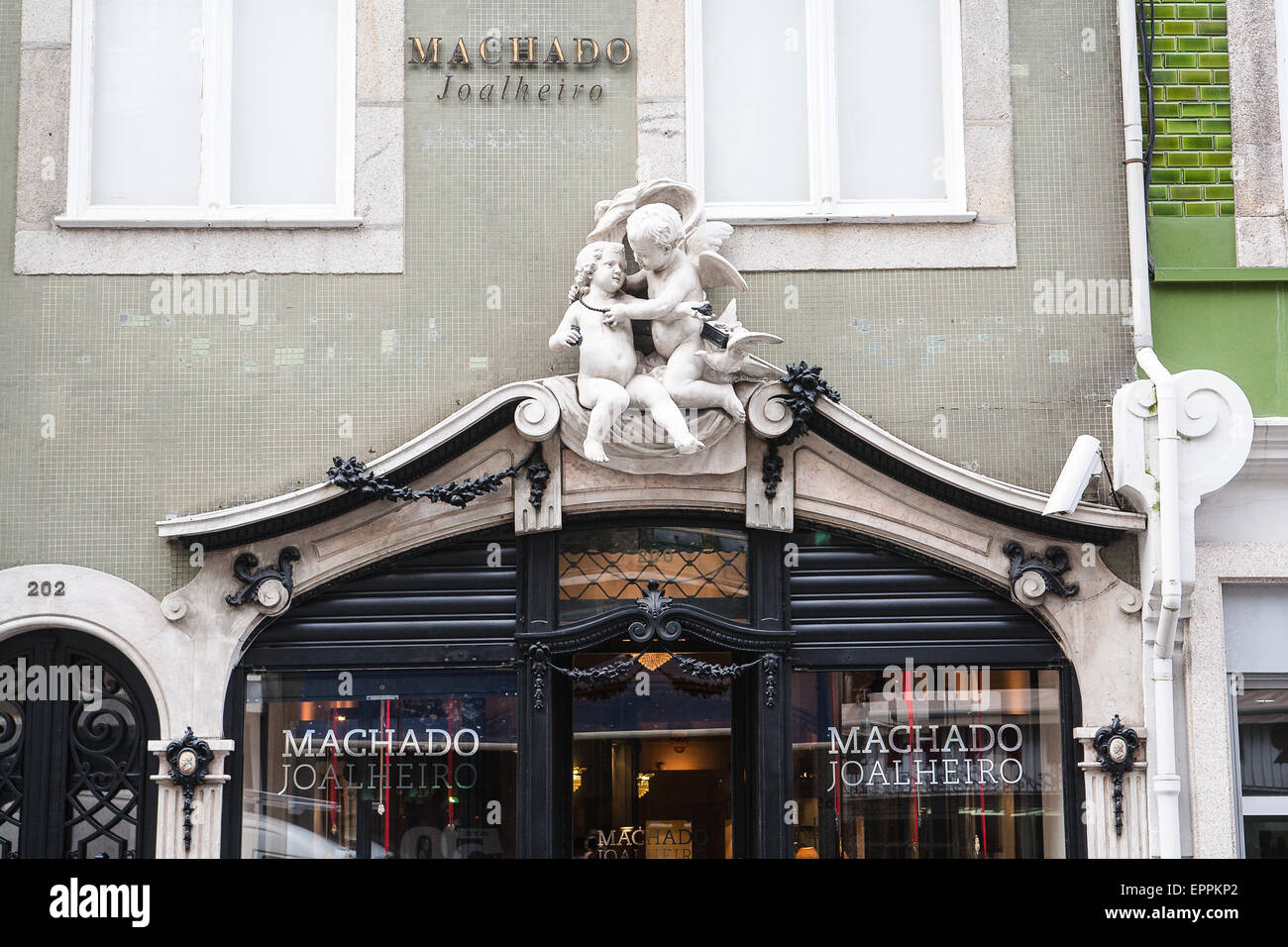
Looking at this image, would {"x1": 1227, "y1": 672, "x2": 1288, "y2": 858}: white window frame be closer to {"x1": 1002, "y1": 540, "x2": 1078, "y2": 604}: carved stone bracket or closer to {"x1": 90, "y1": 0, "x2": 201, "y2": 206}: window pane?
{"x1": 1002, "y1": 540, "x2": 1078, "y2": 604}: carved stone bracket

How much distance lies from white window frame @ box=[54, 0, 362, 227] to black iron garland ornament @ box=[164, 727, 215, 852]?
288 centimetres

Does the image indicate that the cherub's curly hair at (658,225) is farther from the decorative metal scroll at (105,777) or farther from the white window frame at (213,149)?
the decorative metal scroll at (105,777)

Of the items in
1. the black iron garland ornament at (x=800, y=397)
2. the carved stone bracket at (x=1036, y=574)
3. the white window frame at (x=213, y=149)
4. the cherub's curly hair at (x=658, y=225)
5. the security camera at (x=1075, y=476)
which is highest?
the white window frame at (x=213, y=149)

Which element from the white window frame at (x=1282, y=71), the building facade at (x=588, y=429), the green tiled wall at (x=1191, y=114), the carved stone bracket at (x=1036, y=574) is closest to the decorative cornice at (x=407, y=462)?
the building facade at (x=588, y=429)

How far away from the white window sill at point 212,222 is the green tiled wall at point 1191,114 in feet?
15.0

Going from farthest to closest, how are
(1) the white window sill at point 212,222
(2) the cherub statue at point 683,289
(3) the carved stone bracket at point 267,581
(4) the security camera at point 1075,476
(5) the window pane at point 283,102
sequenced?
(5) the window pane at point 283,102 < (1) the white window sill at point 212,222 < (3) the carved stone bracket at point 267,581 < (2) the cherub statue at point 683,289 < (4) the security camera at point 1075,476

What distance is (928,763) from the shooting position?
9.52 m

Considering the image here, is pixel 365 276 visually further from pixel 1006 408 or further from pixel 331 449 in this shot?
pixel 1006 408

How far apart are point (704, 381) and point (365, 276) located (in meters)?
2.02

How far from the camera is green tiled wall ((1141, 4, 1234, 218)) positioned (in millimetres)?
9781

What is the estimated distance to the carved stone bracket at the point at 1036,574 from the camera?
30.8ft

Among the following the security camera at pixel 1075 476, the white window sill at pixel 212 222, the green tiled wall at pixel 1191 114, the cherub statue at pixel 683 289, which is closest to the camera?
the security camera at pixel 1075 476

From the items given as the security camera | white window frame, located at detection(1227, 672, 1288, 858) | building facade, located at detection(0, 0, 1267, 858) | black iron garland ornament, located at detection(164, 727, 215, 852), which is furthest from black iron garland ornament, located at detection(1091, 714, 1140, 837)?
black iron garland ornament, located at detection(164, 727, 215, 852)
